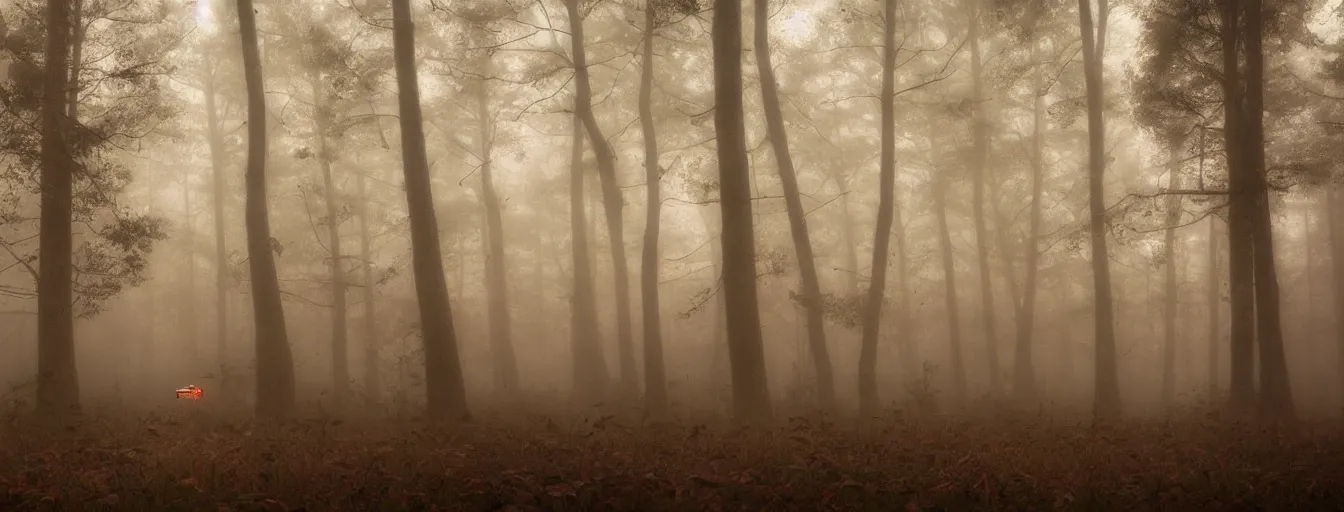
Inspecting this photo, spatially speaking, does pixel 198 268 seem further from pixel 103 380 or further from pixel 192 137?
pixel 192 137

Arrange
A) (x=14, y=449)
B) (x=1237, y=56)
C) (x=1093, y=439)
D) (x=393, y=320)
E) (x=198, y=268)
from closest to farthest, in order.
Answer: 1. (x=14, y=449)
2. (x=1093, y=439)
3. (x=1237, y=56)
4. (x=393, y=320)
5. (x=198, y=268)

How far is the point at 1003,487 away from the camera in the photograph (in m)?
7.01

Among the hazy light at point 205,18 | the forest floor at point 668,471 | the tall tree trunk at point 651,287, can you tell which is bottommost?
the forest floor at point 668,471

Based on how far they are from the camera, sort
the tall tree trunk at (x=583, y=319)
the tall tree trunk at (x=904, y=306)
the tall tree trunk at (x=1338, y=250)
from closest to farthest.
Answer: the tall tree trunk at (x=583, y=319) → the tall tree trunk at (x=1338, y=250) → the tall tree trunk at (x=904, y=306)

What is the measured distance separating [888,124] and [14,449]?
14085 mm

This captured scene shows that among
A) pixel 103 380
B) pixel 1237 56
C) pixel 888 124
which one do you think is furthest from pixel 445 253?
pixel 1237 56

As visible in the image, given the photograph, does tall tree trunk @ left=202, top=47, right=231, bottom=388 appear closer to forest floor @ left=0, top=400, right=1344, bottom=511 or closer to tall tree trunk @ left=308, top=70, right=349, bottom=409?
tall tree trunk @ left=308, top=70, right=349, bottom=409

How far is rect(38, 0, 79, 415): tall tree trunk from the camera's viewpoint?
518 inches

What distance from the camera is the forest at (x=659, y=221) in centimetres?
782

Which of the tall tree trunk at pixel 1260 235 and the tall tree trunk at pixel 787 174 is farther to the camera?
the tall tree trunk at pixel 787 174

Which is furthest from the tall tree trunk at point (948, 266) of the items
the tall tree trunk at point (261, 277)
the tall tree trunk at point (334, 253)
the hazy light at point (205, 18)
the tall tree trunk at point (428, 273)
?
the hazy light at point (205, 18)

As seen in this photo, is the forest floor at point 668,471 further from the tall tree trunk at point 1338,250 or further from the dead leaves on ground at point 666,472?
the tall tree trunk at point 1338,250

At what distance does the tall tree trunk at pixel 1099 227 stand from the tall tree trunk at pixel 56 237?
18.5 metres

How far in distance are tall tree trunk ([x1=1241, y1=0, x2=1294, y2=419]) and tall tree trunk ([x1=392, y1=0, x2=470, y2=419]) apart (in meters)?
13.2
